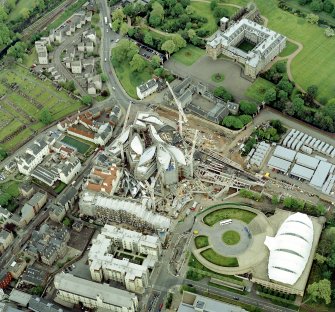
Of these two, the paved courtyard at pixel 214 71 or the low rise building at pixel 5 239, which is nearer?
the low rise building at pixel 5 239

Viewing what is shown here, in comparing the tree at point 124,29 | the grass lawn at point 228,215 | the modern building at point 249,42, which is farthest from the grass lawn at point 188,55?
the grass lawn at point 228,215

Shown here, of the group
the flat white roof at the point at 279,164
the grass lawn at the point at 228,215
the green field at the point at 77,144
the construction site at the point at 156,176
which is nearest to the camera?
the grass lawn at the point at 228,215

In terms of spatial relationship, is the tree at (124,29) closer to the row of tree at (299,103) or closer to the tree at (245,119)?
the row of tree at (299,103)

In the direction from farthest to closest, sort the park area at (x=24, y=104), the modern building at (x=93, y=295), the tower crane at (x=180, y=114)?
the park area at (x=24, y=104)
the tower crane at (x=180, y=114)
the modern building at (x=93, y=295)

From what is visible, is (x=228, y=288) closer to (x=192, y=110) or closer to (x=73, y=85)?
(x=192, y=110)

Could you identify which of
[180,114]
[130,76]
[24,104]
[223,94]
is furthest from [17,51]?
[223,94]

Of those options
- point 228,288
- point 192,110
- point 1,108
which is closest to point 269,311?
point 228,288
